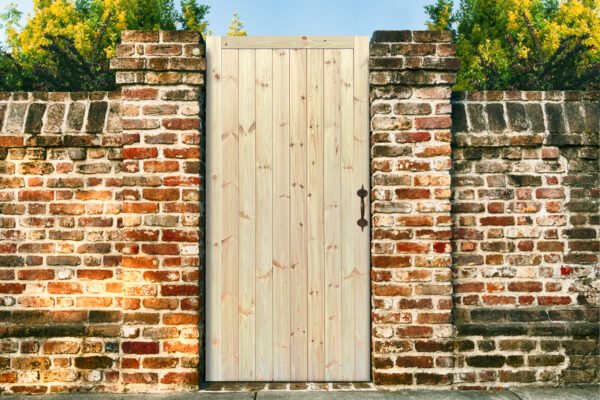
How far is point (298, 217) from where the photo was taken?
11.6 feet

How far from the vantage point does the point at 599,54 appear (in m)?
12.6

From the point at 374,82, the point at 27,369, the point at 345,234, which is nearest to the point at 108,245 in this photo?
the point at 27,369

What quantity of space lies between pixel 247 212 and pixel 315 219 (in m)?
0.48

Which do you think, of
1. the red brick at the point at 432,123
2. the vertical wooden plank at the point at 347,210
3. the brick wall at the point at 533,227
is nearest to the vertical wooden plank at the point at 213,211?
the vertical wooden plank at the point at 347,210

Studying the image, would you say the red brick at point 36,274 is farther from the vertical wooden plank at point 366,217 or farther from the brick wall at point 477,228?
the brick wall at point 477,228

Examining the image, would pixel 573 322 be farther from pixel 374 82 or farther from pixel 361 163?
pixel 374 82

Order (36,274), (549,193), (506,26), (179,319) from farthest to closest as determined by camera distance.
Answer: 1. (506,26)
2. (549,193)
3. (36,274)
4. (179,319)

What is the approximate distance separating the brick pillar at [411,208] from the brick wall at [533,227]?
0.20 m

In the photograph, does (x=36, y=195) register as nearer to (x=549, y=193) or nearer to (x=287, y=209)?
(x=287, y=209)

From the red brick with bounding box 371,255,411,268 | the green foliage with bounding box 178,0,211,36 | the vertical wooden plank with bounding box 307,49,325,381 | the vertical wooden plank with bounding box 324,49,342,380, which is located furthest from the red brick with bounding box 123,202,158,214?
the green foliage with bounding box 178,0,211,36

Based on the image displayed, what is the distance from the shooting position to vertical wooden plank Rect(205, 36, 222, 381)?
3494 millimetres

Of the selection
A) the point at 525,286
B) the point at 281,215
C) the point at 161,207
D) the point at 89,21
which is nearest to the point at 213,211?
the point at 161,207

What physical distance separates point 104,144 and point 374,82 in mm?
1900

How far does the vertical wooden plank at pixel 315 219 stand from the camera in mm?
3504
